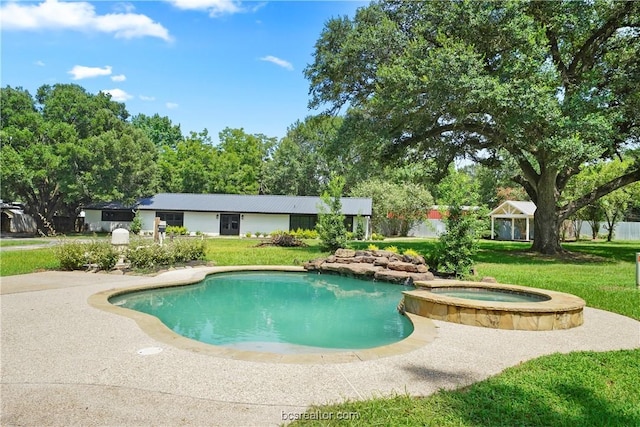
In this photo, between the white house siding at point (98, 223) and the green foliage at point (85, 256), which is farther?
the white house siding at point (98, 223)

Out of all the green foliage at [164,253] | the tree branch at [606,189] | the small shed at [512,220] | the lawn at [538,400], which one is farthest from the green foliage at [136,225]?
the lawn at [538,400]

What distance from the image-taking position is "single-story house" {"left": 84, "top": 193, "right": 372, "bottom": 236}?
34750 mm

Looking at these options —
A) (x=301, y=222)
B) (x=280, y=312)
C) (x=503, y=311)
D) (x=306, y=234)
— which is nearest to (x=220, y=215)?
(x=301, y=222)

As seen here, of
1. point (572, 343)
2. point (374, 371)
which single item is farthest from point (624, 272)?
point (374, 371)

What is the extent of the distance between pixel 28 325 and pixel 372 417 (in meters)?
5.35

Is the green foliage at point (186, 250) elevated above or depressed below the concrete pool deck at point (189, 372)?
above

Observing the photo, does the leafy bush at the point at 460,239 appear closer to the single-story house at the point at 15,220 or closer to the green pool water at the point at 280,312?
the green pool water at the point at 280,312

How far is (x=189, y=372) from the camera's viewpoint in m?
4.29

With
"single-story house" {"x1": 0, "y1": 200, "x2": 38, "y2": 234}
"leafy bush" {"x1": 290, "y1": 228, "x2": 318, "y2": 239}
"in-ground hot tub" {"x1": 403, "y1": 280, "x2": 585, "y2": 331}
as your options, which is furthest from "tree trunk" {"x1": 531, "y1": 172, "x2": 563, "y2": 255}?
"single-story house" {"x1": 0, "y1": 200, "x2": 38, "y2": 234}

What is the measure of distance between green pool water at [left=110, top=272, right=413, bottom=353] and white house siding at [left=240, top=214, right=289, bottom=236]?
21823mm

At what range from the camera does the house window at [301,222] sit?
35000mm

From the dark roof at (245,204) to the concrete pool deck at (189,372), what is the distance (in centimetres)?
2775

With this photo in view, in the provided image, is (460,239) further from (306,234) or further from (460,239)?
(306,234)

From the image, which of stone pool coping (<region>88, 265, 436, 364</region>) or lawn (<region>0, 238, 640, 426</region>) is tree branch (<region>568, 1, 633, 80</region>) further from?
lawn (<region>0, 238, 640, 426</region>)
